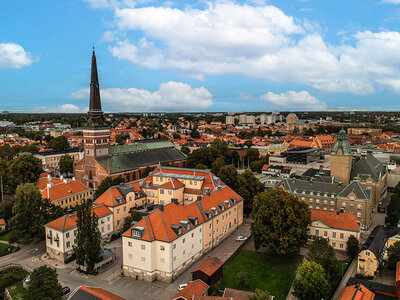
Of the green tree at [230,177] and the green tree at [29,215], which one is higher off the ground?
the green tree at [230,177]

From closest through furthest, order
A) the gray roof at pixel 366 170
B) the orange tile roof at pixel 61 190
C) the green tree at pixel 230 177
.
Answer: the orange tile roof at pixel 61 190, the green tree at pixel 230 177, the gray roof at pixel 366 170

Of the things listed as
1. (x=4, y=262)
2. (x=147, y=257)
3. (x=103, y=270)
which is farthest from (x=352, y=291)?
(x=4, y=262)

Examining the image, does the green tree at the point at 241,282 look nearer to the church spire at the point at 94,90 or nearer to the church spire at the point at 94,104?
the church spire at the point at 94,104

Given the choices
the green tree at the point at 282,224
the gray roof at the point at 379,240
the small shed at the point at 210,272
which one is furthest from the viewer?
the green tree at the point at 282,224

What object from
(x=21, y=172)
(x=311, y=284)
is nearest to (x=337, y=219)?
(x=311, y=284)

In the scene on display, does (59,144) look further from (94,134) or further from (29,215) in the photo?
(29,215)

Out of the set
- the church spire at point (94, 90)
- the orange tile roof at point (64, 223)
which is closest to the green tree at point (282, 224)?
the orange tile roof at point (64, 223)

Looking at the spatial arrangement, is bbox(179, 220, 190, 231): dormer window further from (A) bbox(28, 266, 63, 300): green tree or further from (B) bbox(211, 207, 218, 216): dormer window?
(A) bbox(28, 266, 63, 300): green tree
